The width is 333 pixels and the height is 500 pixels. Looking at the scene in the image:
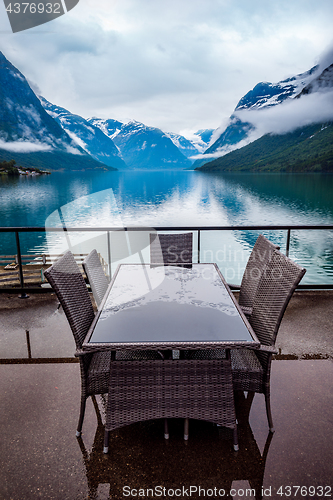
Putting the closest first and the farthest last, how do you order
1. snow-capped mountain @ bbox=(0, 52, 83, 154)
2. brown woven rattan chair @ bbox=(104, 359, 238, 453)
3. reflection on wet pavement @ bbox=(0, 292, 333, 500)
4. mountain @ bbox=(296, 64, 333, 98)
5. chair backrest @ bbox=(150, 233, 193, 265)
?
reflection on wet pavement @ bbox=(0, 292, 333, 500)
brown woven rattan chair @ bbox=(104, 359, 238, 453)
chair backrest @ bbox=(150, 233, 193, 265)
snow-capped mountain @ bbox=(0, 52, 83, 154)
mountain @ bbox=(296, 64, 333, 98)

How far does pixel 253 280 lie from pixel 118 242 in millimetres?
27567

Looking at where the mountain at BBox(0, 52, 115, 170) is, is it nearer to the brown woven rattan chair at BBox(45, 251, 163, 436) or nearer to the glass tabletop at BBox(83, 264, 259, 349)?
the glass tabletop at BBox(83, 264, 259, 349)

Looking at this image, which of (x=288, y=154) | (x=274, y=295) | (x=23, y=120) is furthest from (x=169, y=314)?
(x=23, y=120)

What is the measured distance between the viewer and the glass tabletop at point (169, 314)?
160cm

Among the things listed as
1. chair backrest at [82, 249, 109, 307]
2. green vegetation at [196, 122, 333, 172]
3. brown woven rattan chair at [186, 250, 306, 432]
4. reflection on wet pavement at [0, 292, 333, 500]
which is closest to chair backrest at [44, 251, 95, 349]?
chair backrest at [82, 249, 109, 307]

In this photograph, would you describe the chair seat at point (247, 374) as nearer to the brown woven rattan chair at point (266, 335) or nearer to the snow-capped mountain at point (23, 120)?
Answer: the brown woven rattan chair at point (266, 335)

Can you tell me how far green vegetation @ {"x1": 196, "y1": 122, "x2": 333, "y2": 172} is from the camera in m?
101

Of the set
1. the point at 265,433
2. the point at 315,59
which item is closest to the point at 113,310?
the point at 265,433

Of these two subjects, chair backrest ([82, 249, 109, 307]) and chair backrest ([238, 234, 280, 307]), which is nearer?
chair backrest ([82, 249, 109, 307])

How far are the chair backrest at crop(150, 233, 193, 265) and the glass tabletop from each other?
24.6 inches

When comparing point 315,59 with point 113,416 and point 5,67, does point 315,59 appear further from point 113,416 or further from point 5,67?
point 113,416

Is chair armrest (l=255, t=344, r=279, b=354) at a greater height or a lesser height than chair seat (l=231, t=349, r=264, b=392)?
greater

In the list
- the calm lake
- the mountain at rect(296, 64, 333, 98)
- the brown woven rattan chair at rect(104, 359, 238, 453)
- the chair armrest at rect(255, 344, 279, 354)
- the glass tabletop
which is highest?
the mountain at rect(296, 64, 333, 98)

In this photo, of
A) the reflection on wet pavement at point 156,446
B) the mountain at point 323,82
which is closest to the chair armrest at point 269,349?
the reflection on wet pavement at point 156,446
